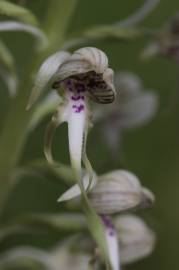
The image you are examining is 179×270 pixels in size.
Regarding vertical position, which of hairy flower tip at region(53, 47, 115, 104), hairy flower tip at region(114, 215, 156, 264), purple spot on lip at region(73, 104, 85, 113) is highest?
hairy flower tip at region(53, 47, 115, 104)

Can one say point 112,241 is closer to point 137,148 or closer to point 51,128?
point 51,128

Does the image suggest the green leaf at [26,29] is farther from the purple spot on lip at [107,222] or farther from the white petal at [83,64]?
the purple spot on lip at [107,222]

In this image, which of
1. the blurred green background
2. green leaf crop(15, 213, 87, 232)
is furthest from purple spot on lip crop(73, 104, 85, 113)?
the blurred green background

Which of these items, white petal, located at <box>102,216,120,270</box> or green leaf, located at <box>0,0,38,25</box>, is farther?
white petal, located at <box>102,216,120,270</box>

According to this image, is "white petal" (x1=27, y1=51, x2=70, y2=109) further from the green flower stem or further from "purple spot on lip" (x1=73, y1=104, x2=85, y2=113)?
the green flower stem

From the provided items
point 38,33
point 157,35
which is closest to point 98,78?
point 38,33

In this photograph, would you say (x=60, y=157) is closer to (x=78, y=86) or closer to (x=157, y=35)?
(x=157, y=35)

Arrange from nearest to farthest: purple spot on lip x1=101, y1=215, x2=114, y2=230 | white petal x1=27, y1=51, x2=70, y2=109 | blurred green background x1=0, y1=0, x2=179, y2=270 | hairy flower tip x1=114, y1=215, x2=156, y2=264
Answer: white petal x1=27, y1=51, x2=70, y2=109
purple spot on lip x1=101, y1=215, x2=114, y2=230
hairy flower tip x1=114, y1=215, x2=156, y2=264
blurred green background x1=0, y1=0, x2=179, y2=270

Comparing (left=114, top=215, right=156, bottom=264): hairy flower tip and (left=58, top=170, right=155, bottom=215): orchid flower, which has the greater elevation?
(left=58, top=170, right=155, bottom=215): orchid flower
